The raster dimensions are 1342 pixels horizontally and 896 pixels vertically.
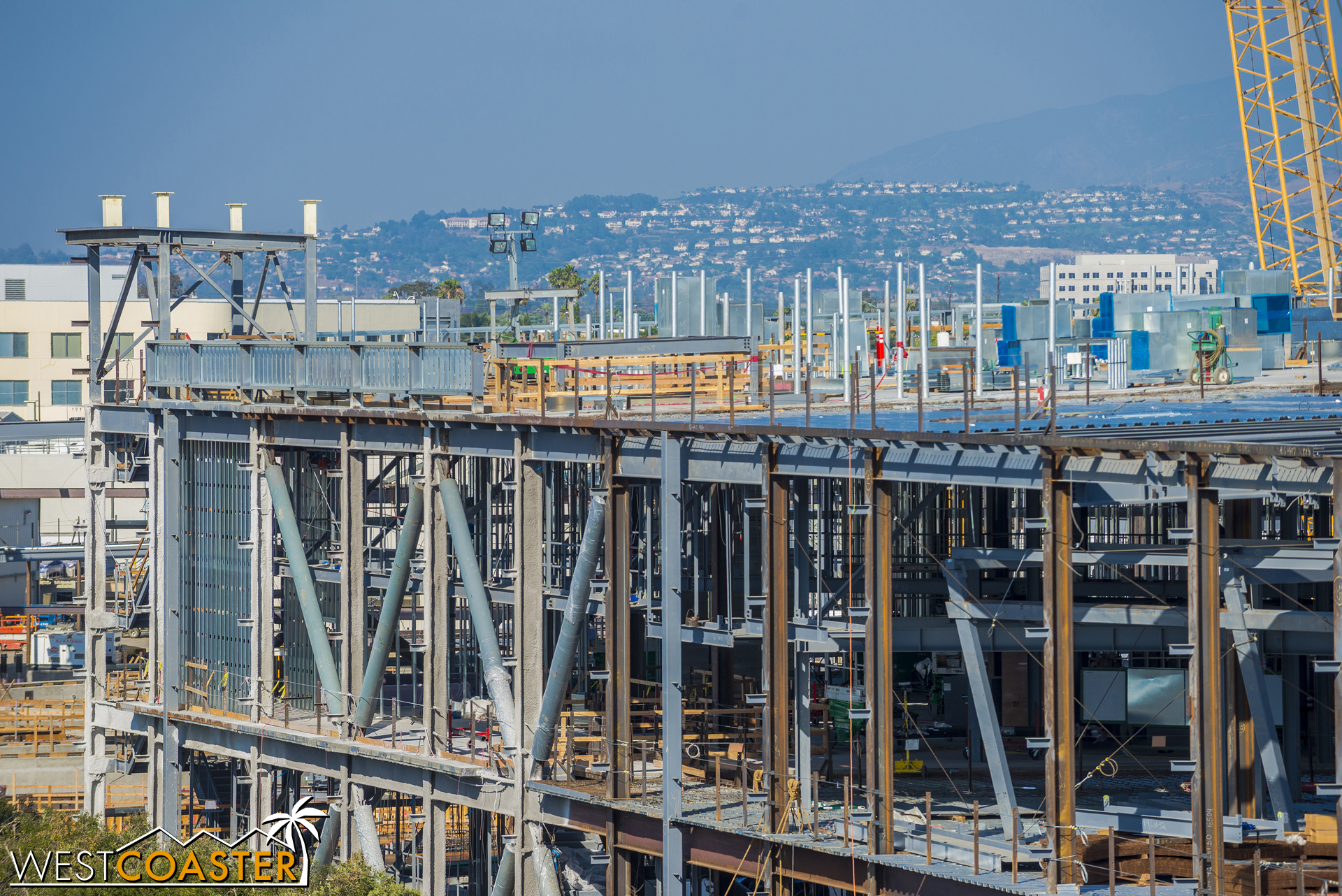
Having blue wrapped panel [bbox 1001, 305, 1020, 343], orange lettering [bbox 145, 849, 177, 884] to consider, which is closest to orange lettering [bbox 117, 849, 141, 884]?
orange lettering [bbox 145, 849, 177, 884]

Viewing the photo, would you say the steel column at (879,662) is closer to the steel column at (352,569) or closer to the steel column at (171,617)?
the steel column at (352,569)

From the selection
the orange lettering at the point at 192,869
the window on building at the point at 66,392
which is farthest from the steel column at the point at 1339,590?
the window on building at the point at 66,392

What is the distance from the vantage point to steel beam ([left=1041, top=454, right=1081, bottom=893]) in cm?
2656

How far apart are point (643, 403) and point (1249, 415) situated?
16.2 metres

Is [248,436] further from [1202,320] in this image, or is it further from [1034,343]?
[1202,320]

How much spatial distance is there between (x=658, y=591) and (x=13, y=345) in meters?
66.8

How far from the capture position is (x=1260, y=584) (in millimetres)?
32250

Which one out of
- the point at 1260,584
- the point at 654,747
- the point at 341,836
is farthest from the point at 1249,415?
the point at 341,836

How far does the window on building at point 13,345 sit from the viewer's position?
9581 cm

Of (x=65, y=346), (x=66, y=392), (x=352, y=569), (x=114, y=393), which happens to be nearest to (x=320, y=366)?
(x=352, y=569)

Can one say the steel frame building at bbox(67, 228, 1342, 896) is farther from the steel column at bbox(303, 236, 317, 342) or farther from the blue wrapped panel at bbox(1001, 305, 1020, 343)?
the blue wrapped panel at bbox(1001, 305, 1020, 343)

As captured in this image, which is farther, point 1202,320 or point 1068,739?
point 1202,320

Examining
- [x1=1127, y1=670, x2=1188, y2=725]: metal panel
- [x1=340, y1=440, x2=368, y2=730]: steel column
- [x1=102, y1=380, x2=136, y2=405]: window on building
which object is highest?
[x1=102, y1=380, x2=136, y2=405]: window on building

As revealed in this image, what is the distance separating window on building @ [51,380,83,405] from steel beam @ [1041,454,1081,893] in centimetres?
7835
